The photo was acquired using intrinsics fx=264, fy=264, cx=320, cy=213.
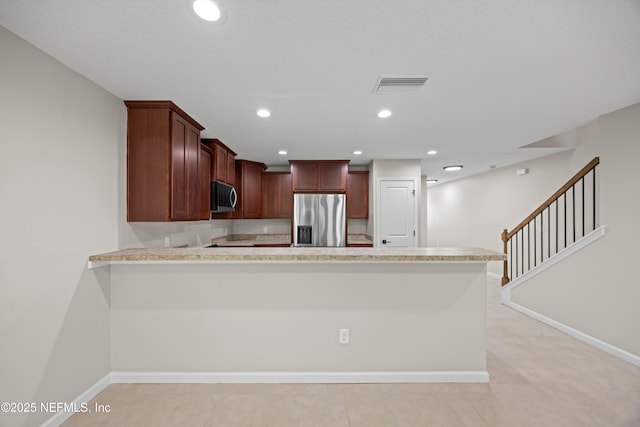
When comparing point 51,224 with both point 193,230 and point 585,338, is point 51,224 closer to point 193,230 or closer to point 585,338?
point 193,230

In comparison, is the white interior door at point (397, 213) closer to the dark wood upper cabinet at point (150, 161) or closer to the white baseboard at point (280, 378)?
the white baseboard at point (280, 378)

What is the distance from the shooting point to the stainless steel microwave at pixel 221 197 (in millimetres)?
3706

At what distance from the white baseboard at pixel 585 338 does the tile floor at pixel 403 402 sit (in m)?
0.11

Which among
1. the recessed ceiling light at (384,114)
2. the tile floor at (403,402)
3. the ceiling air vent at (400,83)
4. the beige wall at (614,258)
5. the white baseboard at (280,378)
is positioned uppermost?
the ceiling air vent at (400,83)

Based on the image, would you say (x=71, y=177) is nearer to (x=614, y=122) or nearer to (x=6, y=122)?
(x=6, y=122)

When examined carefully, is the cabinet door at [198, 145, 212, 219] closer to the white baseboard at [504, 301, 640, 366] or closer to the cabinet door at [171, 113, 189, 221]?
the cabinet door at [171, 113, 189, 221]

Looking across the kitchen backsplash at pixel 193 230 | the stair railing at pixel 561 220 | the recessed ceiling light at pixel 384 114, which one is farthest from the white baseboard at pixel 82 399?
the stair railing at pixel 561 220

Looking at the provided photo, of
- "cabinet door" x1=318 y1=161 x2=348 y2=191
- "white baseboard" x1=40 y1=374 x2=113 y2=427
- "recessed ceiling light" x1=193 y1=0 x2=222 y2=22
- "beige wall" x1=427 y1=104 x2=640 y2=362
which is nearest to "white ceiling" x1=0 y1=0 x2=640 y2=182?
"recessed ceiling light" x1=193 y1=0 x2=222 y2=22

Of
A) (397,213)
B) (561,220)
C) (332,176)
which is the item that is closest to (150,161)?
(332,176)

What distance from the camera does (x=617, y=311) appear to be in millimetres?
2668

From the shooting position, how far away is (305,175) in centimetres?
498

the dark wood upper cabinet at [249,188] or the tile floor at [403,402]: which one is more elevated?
the dark wood upper cabinet at [249,188]

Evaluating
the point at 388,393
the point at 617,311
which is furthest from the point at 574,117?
the point at 388,393

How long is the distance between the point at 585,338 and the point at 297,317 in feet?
10.8
